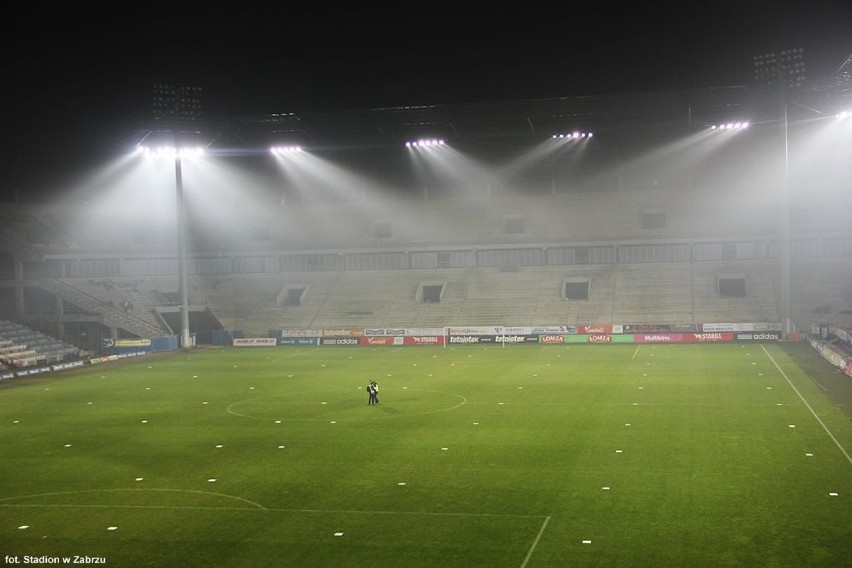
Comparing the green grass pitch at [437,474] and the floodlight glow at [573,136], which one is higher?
the floodlight glow at [573,136]

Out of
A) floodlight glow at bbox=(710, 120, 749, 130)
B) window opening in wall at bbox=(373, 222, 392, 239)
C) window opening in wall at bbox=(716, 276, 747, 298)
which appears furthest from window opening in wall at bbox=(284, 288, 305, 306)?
floodlight glow at bbox=(710, 120, 749, 130)

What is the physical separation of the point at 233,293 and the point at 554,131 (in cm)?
3130

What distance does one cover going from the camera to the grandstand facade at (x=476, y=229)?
2313 inches

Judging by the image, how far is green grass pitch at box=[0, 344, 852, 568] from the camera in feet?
44.2

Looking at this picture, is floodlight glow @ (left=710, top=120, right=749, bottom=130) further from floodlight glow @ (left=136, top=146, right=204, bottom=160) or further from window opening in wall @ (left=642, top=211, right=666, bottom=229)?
floodlight glow @ (left=136, top=146, right=204, bottom=160)

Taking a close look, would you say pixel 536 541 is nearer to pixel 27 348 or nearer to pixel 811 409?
pixel 811 409

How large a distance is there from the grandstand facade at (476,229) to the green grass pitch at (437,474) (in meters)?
26.7

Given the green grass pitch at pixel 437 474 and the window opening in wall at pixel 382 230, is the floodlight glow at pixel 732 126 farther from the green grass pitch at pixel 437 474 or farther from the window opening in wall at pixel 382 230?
the window opening in wall at pixel 382 230

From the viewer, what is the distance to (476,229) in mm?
73500

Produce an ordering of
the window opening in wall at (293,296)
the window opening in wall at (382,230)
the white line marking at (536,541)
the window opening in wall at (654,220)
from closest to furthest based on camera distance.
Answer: the white line marking at (536,541), the window opening in wall at (654,220), the window opening in wall at (293,296), the window opening in wall at (382,230)

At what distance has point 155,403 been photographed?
31406mm

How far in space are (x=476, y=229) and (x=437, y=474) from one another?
2203 inches

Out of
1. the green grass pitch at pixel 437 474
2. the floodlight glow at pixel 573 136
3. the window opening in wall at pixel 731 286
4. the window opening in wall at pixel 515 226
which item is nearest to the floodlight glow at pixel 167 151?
the green grass pitch at pixel 437 474

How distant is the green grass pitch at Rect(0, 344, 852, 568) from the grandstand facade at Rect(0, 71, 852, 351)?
26.7 metres
